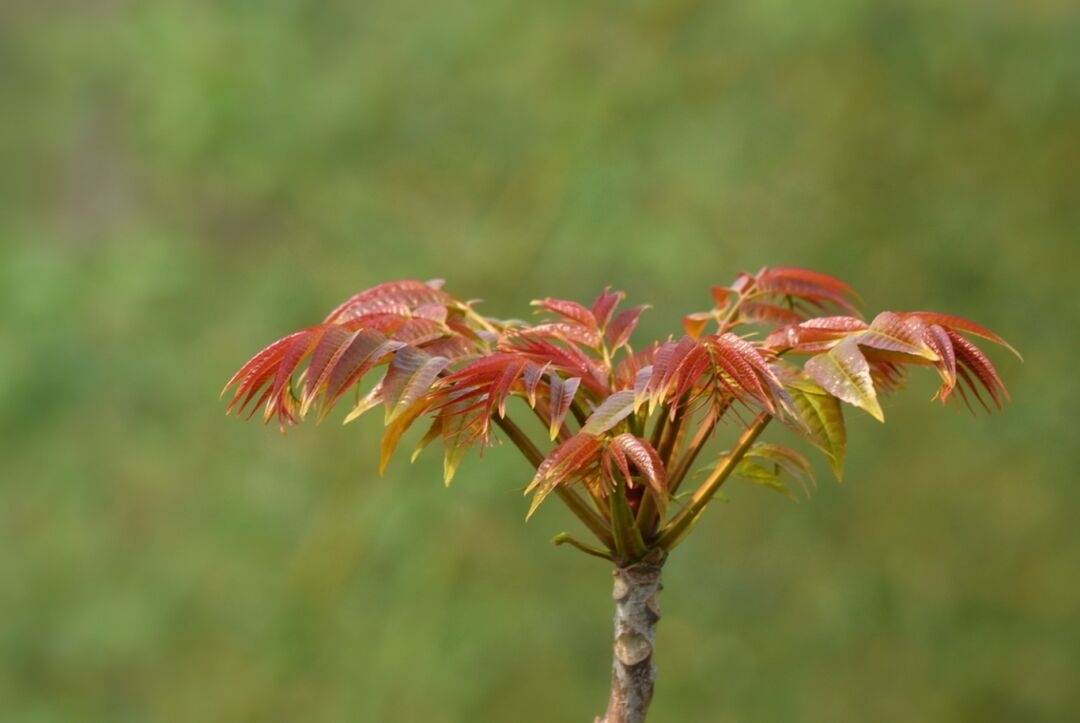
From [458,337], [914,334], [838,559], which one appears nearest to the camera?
[914,334]

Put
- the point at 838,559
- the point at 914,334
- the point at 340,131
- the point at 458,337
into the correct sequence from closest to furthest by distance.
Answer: the point at 914,334 → the point at 458,337 → the point at 838,559 → the point at 340,131

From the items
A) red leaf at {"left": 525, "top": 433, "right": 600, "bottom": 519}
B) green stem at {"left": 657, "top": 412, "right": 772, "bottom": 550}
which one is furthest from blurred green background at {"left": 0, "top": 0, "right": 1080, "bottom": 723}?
red leaf at {"left": 525, "top": 433, "right": 600, "bottom": 519}

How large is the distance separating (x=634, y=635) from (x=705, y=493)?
0.37 ft

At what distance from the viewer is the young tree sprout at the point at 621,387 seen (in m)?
0.82

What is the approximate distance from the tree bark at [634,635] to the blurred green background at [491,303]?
1.59m

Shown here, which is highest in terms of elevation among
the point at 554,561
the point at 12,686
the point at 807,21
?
the point at 807,21

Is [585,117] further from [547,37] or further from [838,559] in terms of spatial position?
[838,559]

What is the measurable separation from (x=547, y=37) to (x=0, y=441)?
1436 mm

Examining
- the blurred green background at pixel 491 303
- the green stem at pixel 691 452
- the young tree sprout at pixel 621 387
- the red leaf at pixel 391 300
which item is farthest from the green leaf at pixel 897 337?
the blurred green background at pixel 491 303

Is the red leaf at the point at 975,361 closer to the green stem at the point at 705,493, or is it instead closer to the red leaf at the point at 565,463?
the green stem at the point at 705,493

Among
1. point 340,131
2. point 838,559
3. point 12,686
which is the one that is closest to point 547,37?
point 340,131

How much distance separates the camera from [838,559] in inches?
102

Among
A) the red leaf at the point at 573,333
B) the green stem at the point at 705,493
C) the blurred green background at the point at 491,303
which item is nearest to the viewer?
the green stem at the point at 705,493

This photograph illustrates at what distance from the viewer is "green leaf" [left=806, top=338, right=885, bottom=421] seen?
31.6 inches
